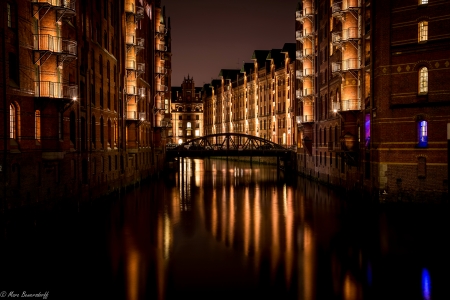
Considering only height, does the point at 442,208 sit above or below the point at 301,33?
below

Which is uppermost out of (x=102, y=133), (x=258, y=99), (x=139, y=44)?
(x=139, y=44)

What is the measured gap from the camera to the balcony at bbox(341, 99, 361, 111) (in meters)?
31.8

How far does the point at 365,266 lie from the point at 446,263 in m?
2.84

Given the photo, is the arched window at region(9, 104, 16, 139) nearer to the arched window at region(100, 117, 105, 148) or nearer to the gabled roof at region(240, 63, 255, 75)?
the arched window at region(100, 117, 105, 148)

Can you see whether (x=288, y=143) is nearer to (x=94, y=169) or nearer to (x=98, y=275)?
(x=94, y=169)

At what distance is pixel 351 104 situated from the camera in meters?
32.0

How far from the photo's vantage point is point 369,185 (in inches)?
1147

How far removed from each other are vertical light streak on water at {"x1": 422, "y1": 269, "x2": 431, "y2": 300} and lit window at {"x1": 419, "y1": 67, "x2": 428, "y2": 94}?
1362 centimetres

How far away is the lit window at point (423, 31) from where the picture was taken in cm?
2634

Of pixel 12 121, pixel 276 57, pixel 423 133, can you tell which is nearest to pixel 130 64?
pixel 12 121

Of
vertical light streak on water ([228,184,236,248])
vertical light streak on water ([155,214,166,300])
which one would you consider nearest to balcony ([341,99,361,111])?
vertical light streak on water ([228,184,236,248])

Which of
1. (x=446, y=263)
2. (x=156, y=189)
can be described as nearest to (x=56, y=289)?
(x=446, y=263)

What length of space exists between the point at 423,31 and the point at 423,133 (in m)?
5.58

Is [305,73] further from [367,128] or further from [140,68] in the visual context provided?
[367,128]
